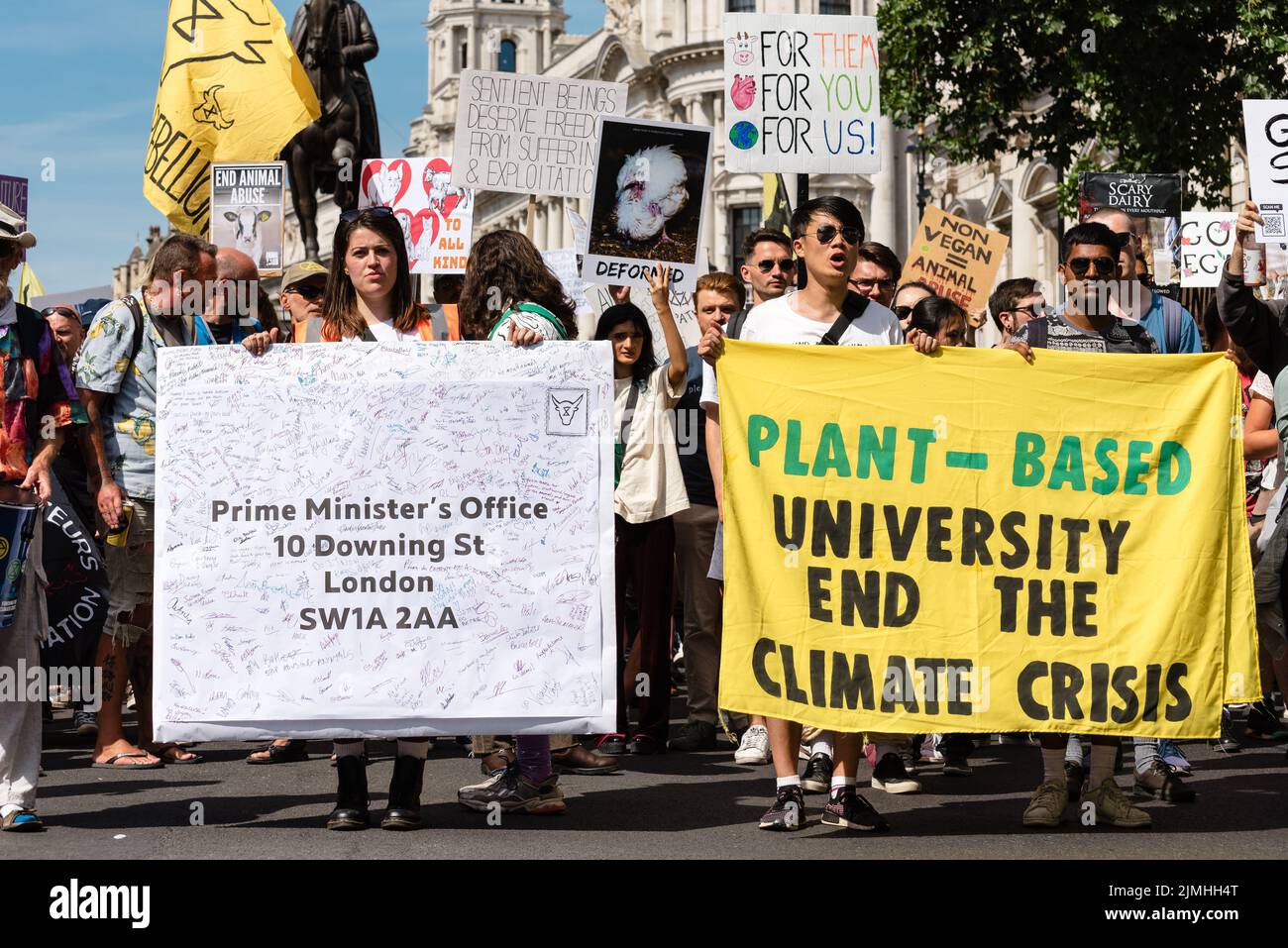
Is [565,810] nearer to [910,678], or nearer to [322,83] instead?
[910,678]

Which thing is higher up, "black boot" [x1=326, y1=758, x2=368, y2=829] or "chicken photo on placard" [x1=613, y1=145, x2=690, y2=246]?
"chicken photo on placard" [x1=613, y1=145, x2=690, y2=246]

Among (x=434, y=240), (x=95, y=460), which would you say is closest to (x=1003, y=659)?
(x=95, y=460)

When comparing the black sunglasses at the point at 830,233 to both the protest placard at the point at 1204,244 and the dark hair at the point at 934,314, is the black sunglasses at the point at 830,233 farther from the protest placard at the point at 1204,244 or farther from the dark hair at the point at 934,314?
the protest placard at the point at 1204,244

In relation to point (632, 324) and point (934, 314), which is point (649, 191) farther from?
point (934, 314)

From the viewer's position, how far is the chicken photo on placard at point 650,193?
26.9ft

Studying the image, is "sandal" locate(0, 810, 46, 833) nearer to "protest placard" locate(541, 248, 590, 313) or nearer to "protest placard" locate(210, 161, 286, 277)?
"protest placard" locate(210, 161, 286, 277)

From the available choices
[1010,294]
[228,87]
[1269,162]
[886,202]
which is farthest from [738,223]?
[1269,162]

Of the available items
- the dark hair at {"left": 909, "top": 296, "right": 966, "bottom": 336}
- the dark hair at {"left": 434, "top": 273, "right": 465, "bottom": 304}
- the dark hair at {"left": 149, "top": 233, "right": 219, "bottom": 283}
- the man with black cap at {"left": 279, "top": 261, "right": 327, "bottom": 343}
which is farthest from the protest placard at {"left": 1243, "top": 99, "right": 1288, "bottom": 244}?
the dark hair at {"left": 434, "top": 273, "right": 465, "bottom": 304}

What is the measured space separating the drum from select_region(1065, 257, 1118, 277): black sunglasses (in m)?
3.71

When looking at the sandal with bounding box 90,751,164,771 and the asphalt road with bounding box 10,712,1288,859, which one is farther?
the sandal with bounding box 90,751,164,771

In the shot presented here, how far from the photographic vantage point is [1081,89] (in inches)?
871

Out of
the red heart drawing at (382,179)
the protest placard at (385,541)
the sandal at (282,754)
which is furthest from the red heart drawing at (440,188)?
the protest placard at (385,541)

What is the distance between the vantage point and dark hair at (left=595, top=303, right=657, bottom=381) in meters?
8.78

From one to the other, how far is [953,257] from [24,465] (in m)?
7.75
